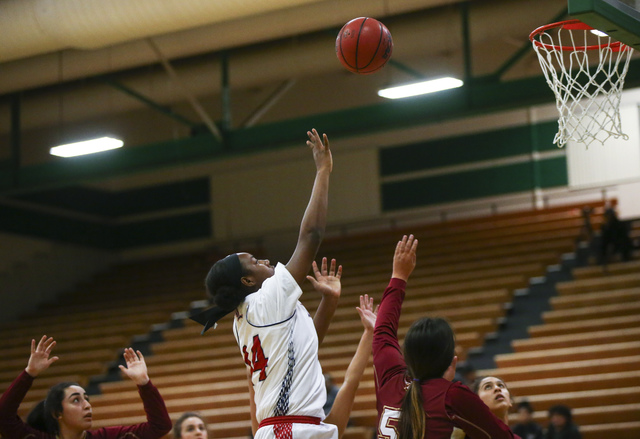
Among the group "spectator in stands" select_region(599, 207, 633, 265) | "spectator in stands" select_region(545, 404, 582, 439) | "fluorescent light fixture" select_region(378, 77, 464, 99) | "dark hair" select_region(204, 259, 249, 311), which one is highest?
"fluorescent light fixture" select_region(378, 77, 464, 99)

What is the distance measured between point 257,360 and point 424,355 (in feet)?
2.54

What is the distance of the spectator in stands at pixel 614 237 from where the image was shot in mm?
11609

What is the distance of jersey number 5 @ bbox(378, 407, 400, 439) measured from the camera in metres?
3.23

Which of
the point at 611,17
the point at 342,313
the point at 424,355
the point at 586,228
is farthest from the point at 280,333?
the point at 586,228

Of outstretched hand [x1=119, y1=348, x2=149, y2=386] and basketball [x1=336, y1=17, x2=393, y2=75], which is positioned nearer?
outstretched hand [x1=119, y1=348, x2=149, y2=386]

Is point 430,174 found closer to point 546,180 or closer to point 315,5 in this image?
point 546,180

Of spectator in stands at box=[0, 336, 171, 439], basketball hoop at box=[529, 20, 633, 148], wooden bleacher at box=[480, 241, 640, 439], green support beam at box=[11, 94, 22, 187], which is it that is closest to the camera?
spectator in stands at box=[0, 336, 171, 439]

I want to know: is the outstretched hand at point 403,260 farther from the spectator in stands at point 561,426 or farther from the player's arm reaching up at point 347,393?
the spectator in stands at point 561,426

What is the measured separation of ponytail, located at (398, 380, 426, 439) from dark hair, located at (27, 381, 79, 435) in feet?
7.03

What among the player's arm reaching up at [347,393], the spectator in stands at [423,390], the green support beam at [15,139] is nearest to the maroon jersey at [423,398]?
the spectator in stands at [423,390]

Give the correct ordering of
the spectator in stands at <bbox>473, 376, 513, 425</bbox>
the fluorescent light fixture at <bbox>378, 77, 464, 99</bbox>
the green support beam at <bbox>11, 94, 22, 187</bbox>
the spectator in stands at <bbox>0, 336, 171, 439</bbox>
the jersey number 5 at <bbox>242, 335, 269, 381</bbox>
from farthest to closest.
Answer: the green support beam at <bbox>11, 94, 22, 187</bbox>, the fluorescent light fixture at <bbox>378, 77, 464, 99</bbox>, the spectator in stands at <bbox>0, 336, 171, 439</bbox>, the spectator in stands at <bbox>473, 376, 513, 425</bbox>, the jersey number 5 at <bbox>242, 335, 269, 381</bbox>

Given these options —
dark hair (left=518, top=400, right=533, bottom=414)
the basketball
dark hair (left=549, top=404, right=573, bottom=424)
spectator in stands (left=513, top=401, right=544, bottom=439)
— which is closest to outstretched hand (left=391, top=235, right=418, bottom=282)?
the basketball

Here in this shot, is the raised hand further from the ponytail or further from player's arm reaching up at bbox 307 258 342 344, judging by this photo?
the ponytail

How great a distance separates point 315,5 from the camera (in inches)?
430
